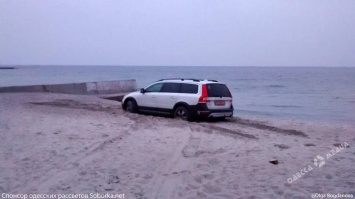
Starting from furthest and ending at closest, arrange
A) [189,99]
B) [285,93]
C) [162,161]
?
[285,93], [189,99], [162,161]

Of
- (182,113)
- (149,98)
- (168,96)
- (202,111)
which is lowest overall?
(182,113)

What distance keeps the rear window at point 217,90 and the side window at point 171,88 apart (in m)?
1.27

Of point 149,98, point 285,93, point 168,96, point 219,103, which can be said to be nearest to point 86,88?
point 149,98

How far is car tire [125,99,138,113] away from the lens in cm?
1667

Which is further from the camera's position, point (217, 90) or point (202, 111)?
point (217, 90)

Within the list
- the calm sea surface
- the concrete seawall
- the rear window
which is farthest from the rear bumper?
the concrete seawall

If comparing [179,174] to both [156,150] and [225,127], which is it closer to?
[156,150]

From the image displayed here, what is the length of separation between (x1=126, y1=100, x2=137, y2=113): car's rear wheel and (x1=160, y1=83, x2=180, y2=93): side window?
1557 millimetres

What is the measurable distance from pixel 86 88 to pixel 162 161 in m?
20.0

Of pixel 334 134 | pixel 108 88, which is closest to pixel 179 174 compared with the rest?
pixel 334 134

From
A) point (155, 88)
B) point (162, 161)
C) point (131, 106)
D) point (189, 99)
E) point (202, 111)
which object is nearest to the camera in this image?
point (162, 161)

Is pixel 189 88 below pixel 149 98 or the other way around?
the other way around

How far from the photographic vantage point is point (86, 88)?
1075 inches

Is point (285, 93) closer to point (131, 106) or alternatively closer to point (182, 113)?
point (131, 106)
